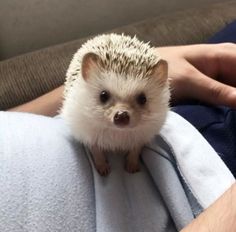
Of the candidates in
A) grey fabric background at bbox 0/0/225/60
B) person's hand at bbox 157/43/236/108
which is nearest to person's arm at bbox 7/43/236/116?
person's hand at bbox 157/43/236/108

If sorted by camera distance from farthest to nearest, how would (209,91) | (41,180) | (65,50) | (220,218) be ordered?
(65,50) < (209,91) < (41,180) < (220,218)

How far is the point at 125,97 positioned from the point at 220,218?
27cm

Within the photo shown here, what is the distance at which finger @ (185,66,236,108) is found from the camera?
3.12ft

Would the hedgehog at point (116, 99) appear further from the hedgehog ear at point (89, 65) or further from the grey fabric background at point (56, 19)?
the grey fabric background at point (56, 19)

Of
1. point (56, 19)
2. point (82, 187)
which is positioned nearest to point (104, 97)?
point (82, 187)

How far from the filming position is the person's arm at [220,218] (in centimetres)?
64

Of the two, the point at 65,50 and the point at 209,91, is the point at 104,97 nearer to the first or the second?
the point at 209,91

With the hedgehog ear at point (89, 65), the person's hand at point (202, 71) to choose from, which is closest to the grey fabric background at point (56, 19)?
the person's hand at point (202, 71)

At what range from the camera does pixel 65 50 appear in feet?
4.93

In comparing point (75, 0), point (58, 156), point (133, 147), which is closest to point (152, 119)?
point (133, 147)

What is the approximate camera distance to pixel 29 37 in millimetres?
1773

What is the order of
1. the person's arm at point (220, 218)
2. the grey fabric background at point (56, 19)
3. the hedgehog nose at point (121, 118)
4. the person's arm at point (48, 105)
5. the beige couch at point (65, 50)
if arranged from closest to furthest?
the person's arm at point (220, 218), the hedgehog nose at point (121, 118), the person's arm at point (48, 105), the beige couch at point (65, 50), the grey fabric background at point (56, 19)

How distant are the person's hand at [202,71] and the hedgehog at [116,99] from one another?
156mm

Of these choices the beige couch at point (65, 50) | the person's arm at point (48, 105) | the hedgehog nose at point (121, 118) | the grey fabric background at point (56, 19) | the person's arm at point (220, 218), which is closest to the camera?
the person's arm at point (220, 218)
